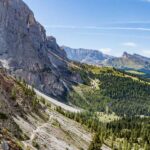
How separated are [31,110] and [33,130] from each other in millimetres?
24576

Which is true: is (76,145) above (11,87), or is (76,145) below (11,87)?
below

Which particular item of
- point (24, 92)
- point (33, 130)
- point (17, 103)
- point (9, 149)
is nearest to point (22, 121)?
point (33, 130)

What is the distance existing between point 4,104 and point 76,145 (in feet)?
103

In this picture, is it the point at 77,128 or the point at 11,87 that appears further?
the point at 77,128

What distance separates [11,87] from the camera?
14450 centimetres

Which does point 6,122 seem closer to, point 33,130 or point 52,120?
point 33,130

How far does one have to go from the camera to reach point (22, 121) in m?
120

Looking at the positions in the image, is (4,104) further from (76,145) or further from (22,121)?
(76,145)

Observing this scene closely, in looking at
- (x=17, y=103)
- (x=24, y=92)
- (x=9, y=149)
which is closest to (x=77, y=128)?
(x=24, y=92)

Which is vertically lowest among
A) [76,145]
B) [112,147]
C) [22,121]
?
[112,147]

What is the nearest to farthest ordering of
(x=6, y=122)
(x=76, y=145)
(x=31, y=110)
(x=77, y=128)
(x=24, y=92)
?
1. (x=6, y=122)
2. (x=76, y=145)
3. (x=31, y=110)
4. (x=24, y=92)
5. (x=77, y=128)

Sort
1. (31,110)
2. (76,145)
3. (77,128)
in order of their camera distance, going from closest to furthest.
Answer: (76,145) → (31,110) → (77,128)

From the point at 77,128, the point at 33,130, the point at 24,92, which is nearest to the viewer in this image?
the point at 33,130

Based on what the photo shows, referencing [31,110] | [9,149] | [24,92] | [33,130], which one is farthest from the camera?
[24,92]
